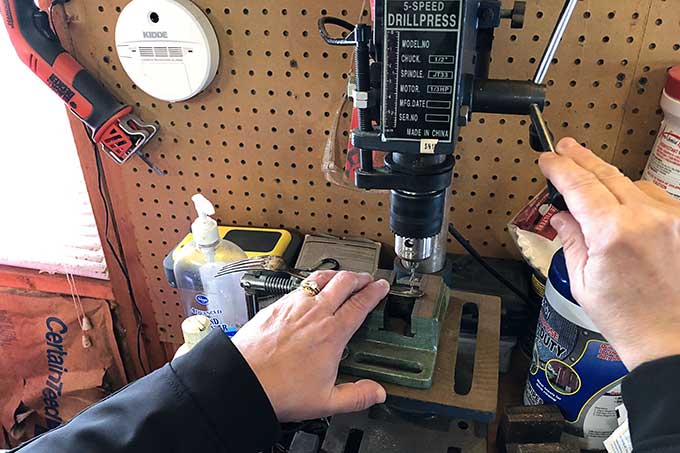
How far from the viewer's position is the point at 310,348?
67cm

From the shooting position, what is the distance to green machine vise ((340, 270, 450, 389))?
70 cm

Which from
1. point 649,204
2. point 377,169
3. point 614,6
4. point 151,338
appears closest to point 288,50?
point 377,169

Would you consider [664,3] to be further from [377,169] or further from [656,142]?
[377,169]

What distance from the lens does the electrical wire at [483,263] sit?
94 centimetres

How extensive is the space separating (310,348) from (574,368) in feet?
1.18

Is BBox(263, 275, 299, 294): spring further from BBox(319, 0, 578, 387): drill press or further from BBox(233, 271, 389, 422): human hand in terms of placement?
BBox(319, 0, 578, 387): drill press

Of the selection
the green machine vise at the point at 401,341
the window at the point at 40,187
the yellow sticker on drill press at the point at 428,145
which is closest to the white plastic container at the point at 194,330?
the green machine vise at the point at 401,341

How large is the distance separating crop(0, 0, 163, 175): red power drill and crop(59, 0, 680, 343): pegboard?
0.12ft

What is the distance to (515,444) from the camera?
0.75 meters

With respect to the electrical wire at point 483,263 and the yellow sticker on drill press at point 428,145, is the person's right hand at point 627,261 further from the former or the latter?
the electrical wire at point 483,263

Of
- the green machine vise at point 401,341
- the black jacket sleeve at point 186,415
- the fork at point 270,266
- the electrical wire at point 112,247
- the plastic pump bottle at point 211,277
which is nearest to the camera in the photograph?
the black jacket sleeve at point 186,415

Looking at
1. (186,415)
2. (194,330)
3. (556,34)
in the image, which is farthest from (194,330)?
(556,34)

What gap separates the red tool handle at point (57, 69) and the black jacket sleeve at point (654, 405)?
2.85 ft

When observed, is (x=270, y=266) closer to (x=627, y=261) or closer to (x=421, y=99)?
(x=421, y=99)
